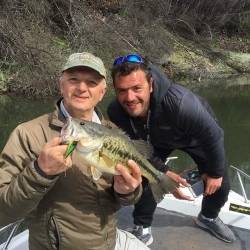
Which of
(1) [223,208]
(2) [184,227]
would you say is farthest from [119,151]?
(1) [223,208]

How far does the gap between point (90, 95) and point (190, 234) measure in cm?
243

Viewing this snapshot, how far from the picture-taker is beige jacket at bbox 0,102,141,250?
250 centimetres

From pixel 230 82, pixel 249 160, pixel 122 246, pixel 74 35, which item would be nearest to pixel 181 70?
pixel 230 82

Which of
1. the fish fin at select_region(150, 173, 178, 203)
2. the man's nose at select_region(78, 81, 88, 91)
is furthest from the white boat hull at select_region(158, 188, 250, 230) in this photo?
the man's nose at select_region(78, 81, 88, 91)

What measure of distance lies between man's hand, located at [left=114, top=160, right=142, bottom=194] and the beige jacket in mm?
72

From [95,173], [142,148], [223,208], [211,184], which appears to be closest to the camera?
[95,173]

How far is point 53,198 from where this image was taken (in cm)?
272

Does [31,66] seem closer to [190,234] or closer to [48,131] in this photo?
[190,234]

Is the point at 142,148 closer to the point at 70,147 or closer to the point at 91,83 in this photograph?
the point at 91,83

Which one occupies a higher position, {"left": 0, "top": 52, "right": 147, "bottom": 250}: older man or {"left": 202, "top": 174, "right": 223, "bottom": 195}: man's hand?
{"left": 0, "top": 52, "right": 147, "bottom": 250}: older man

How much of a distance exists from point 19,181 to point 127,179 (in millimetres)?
570

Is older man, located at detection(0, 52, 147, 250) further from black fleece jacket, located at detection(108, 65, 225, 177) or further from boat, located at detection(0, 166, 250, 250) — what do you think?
boat, located at detection(0, 166, 250, 250)

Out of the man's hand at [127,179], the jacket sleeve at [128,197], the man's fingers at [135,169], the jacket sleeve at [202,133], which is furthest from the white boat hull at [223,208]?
the man's fingers at [135,169]

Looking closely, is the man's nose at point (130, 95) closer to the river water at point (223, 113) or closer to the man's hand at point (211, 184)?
the man's hand at point (211, 184)
